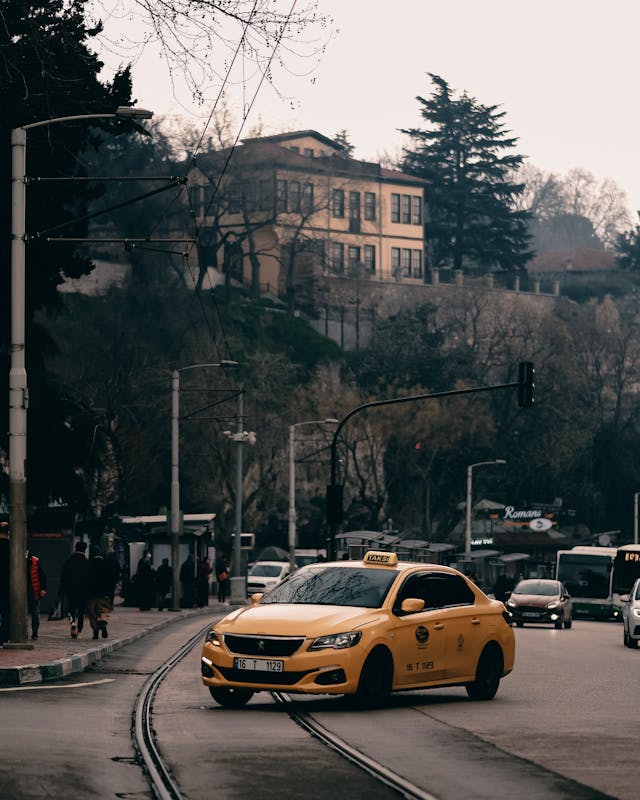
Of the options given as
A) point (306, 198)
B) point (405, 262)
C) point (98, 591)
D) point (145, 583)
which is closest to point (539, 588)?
point (145, 583)

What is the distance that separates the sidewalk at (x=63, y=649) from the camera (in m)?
20.2

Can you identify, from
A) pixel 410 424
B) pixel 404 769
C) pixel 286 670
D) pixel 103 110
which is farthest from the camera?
pixel 410 424

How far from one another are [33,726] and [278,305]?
96.7 metres

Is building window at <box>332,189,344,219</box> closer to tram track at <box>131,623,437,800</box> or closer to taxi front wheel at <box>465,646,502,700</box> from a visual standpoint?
tram track at <box>131,623,437,800</box>

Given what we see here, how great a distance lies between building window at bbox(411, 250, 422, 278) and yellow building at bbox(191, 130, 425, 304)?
0.07m

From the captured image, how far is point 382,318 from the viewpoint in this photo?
10512cm

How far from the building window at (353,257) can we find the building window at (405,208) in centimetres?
503

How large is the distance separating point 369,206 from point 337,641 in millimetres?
105202

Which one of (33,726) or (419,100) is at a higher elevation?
(419,100)

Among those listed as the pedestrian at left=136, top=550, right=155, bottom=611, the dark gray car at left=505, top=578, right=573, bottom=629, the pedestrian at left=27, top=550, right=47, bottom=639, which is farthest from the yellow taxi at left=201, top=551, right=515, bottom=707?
the pedestrian at left=136, top=550, right=155, bottom=611

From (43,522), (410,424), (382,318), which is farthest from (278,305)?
(43,522)

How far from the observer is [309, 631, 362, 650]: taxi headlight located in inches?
631

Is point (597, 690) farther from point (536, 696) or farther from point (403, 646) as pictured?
point (403, 646)

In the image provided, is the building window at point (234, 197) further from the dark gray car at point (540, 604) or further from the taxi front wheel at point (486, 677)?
the taxi front wheel at point (486, 677)
